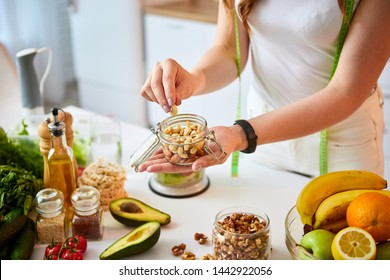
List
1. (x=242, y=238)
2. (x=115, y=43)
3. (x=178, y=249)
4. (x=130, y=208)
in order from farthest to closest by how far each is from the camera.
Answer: (x=115, y=43)
(x=130, y=208)
(x=178, y=249)
(x=242, y=238)

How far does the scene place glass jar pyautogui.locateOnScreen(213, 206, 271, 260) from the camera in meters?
1.10

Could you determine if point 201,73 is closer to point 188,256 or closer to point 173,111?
point 173,111

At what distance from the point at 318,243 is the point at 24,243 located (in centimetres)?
60

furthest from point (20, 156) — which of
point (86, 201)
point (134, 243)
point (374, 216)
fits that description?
point (374, 216)

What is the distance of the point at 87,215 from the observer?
4.03 ft

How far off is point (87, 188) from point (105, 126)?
47 centimetres

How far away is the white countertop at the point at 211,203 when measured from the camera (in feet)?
4.02

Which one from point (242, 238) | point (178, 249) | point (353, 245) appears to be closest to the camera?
point (353, 245)

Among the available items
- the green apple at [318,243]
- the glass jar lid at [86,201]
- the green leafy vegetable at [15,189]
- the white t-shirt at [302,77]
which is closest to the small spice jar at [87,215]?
the glass jar lid at [86,201]

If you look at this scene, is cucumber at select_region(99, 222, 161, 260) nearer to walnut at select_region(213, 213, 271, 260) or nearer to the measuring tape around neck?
walnut at select_region(213, 213, 271, 260)

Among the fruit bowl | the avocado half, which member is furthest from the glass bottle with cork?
the fruit bowl

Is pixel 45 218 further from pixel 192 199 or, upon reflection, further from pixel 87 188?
pixel 192 199

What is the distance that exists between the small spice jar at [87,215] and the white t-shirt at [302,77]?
576 millimetres

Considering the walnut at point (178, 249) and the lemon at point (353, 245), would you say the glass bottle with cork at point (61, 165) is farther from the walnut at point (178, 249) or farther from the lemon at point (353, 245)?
the lemon at point (353, 245)
